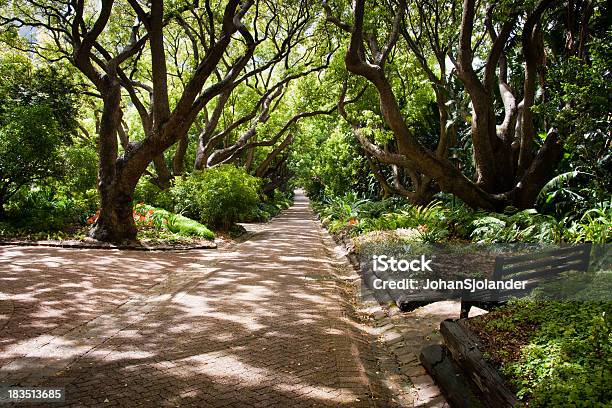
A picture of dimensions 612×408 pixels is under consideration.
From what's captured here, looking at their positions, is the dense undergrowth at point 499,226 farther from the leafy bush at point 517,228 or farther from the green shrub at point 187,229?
the green shrub at point 187,229

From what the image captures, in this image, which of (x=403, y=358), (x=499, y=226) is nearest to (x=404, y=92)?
(x=499, y=226)

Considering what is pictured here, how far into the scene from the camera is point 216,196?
14.7 metres

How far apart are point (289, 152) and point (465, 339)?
121 feet

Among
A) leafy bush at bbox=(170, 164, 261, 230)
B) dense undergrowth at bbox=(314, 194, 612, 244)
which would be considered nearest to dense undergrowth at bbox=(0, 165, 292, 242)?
leafy bush at bbox=(170, 164, 261, 230)

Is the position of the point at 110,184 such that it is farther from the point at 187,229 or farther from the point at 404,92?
the point at 404,92

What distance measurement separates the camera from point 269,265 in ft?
31.7

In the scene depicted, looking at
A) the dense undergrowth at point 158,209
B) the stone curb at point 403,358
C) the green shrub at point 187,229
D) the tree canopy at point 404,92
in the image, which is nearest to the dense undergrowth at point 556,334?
the stone curb at point 403,358

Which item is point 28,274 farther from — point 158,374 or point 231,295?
point 158,374

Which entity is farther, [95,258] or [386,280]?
[95,258]

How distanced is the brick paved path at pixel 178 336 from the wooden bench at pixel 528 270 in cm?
138

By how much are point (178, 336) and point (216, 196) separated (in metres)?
10.1

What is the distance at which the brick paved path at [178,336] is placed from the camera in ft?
12.1

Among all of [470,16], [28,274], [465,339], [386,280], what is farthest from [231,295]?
[470,16]

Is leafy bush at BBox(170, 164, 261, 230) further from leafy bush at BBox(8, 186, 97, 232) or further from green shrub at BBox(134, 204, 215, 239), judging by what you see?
leafy bush at BBox(8, 186, 97, 232)
